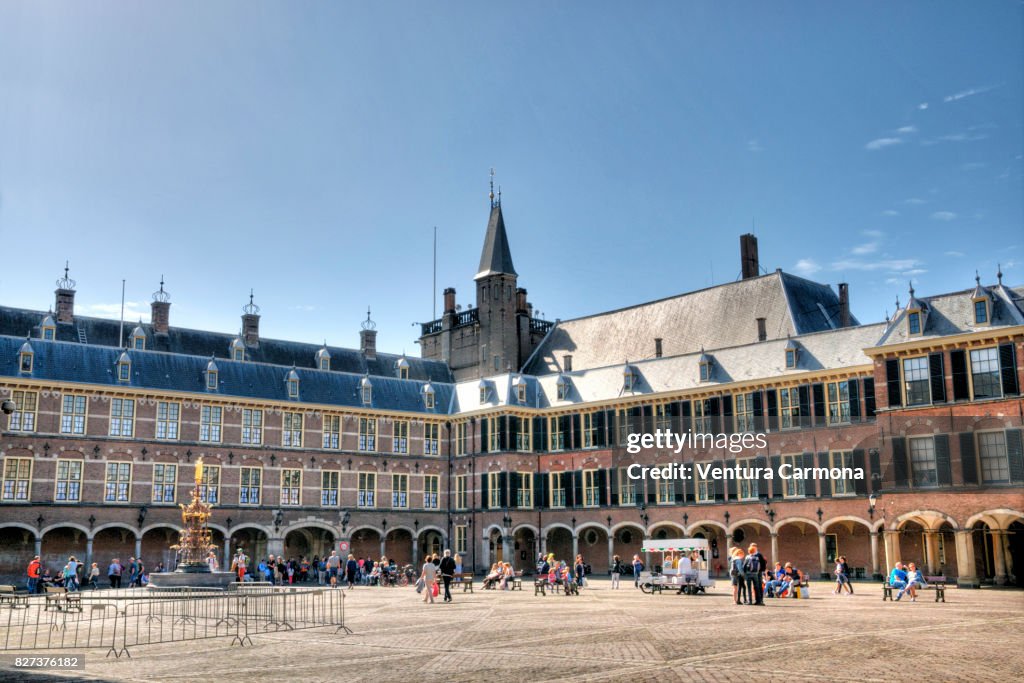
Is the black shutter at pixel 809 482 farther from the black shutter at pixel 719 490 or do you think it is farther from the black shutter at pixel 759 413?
the black shutter at pixel 719 490

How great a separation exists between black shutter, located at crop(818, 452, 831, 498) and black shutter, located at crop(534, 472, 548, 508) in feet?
51.8

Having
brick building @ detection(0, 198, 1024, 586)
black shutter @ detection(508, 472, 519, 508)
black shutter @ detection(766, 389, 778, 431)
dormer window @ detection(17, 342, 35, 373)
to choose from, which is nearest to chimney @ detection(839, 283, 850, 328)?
brick building @ detection(0, 198, 1024, 586)

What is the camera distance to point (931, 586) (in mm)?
34188

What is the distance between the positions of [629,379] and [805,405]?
9.99 metres

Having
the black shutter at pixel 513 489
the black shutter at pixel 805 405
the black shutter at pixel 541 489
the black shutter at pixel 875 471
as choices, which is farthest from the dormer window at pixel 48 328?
the black shutter at pixel 875 471

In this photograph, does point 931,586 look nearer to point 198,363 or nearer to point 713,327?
point 713,327

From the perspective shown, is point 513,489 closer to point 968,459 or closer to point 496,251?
point 496,251

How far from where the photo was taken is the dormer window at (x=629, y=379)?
171 ft

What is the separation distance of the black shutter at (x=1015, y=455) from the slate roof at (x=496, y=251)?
3303cm

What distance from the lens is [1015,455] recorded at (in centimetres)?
3600

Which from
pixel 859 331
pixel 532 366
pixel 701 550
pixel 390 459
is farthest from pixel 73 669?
pixel 532 366

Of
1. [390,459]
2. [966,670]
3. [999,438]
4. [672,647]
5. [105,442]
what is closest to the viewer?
[966,670]

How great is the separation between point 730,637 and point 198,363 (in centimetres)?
3947

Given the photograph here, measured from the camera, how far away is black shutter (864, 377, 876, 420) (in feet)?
140
